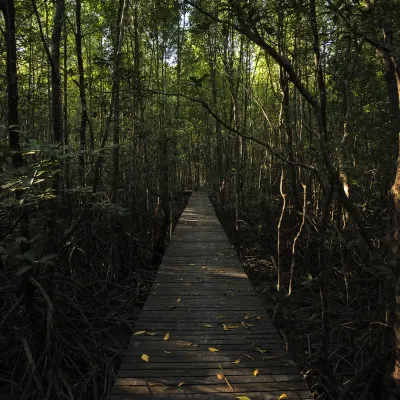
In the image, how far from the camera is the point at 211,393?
195 cm

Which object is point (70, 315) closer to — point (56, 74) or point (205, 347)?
point (205, 347)

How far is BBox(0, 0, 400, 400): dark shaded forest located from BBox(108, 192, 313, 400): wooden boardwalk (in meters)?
0.54

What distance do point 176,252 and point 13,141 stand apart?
9.25 feet

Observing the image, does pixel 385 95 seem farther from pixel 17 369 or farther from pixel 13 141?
pixel 17 369

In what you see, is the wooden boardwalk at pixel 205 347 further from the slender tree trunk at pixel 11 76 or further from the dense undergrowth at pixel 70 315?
the slender tree trunk at pixel 11 76

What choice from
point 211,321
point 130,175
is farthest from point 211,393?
point 130,175

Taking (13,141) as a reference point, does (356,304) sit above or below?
below

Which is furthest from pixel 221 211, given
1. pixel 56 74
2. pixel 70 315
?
pixel 56 74

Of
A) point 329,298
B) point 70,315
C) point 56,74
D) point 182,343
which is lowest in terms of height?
point 329,298

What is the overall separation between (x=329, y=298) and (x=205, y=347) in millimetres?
3468

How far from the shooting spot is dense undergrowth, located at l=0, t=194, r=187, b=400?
9.84 ft

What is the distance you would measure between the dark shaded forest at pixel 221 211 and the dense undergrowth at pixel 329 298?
0.12 feet

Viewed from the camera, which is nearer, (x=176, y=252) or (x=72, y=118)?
(x=176, y=252)

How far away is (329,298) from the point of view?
5.32 m
